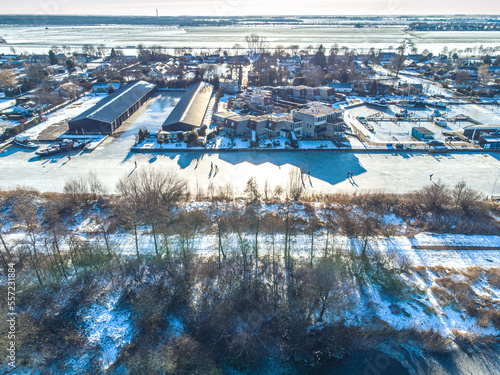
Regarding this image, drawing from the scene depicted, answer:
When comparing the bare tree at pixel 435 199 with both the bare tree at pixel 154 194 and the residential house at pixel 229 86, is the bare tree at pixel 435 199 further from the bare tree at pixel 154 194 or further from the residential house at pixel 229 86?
the residential house at pixel 229 86

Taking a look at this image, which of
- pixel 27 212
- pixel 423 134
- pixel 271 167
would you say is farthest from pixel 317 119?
pixel 27 212

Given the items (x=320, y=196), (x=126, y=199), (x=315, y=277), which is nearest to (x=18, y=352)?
(x=126, y=199)

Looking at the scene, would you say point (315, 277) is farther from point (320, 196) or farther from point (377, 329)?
point (320, 196)

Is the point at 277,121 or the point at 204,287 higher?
the point at 277,121

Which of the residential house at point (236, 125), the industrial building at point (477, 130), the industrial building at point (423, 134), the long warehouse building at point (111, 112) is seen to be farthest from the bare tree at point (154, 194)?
the industrial building at point (477, 130)

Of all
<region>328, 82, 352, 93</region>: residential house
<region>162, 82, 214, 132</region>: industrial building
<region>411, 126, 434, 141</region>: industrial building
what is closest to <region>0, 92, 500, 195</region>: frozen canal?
<region>411, 126, 434, 141</region>: industrial building

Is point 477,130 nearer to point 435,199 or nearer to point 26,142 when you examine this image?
point 435,199
